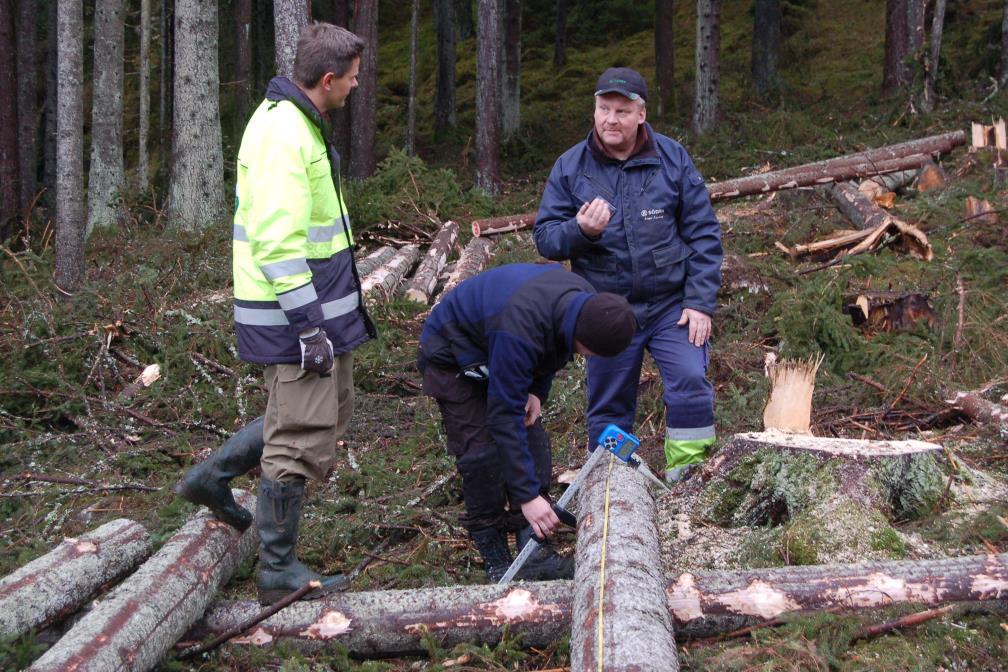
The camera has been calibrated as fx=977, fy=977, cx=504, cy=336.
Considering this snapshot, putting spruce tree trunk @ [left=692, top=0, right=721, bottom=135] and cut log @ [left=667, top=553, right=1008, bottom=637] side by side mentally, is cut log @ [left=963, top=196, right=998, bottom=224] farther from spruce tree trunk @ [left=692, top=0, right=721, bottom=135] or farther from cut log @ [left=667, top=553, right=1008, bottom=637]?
spruce tree trunk @ [left=692, top=0, right=721, bottom=135]

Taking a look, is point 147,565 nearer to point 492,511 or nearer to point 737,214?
point 492,511

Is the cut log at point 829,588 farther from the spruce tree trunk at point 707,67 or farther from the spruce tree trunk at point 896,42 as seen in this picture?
the spruce tree trunk at point 896,42

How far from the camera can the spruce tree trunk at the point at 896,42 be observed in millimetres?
16844

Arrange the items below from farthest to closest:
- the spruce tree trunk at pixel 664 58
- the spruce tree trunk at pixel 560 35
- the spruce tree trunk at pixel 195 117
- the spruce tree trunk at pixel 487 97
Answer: the spruce tree trunk at pixel 560 35
the spruce tree trunk at pixel 664 58
the spruce tree trunk at pixel 487 97
the spruce tree trunk at pixel 195 117

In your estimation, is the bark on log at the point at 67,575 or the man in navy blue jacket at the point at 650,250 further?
the man in navy blue jacket at the point at 650,250

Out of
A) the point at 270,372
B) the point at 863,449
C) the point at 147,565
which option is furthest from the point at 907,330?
the point at 147,565

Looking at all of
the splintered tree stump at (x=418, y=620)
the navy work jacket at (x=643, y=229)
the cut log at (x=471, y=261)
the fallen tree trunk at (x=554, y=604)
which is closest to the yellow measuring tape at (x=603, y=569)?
the fallen tree trunk at (x=554, y=604)

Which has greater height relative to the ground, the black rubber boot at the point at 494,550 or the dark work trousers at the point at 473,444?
the dark work trousers at the point at 473,444

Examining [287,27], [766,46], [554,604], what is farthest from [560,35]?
[554,604]

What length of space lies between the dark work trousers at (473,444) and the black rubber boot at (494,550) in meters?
0.03

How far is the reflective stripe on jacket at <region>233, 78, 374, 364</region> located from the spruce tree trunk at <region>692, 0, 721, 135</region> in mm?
14184

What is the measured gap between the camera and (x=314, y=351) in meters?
3.72

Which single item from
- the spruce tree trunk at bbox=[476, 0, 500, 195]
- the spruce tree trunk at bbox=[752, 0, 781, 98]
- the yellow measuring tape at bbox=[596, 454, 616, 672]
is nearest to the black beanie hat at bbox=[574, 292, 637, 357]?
the yellow measuring tape at bbox=[596, 454, 616, 672]

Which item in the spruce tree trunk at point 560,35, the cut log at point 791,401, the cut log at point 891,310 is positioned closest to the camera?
the cut log at point 791,401
